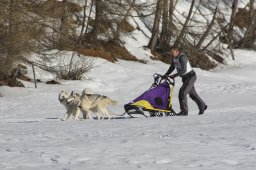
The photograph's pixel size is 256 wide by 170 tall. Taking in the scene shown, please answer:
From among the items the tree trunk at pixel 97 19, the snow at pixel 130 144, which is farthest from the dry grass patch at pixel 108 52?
the snow at pixel 130 144

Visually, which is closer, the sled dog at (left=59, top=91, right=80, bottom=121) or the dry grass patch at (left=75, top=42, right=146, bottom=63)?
the sled dog at (left=59, top=91, right=80, bottom=121)

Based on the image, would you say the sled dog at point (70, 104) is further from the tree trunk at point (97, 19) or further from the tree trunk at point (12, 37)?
the tree trunk at point (97, 19)

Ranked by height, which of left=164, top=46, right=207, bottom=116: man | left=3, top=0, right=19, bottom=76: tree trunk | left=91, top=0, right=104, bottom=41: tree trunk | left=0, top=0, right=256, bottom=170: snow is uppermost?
left=91, top=0, right=104, bottom=41: tree trunk

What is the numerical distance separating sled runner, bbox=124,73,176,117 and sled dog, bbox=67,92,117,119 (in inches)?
28.2

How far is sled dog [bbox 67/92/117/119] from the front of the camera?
473 inches

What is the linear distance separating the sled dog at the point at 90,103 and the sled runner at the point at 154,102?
72 cm

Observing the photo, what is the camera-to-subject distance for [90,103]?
483 inches

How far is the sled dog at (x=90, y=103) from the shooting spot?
39.4 feet

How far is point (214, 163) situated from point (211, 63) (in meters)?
28.7

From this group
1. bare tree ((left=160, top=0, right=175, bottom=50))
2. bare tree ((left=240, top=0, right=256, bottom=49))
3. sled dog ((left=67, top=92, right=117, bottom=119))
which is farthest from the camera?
bare tree ((left=240, top=0, right=256, bottom=49))

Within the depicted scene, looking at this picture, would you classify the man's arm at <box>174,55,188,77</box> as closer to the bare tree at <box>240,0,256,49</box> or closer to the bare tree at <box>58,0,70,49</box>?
the bare tree at <box>58,0,70,49</box>

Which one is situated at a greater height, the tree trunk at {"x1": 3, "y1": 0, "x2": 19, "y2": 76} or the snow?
the tree trunk at {"x1": 3, "y1": 0, "x2": 19, "y2": 76}

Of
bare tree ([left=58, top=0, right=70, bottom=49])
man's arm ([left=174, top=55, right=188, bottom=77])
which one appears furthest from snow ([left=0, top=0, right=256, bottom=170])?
bare tree ([left=58, top=0, right=70, bottom=49])

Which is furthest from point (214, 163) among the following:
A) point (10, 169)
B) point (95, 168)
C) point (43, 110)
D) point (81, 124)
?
point (43, 110)
